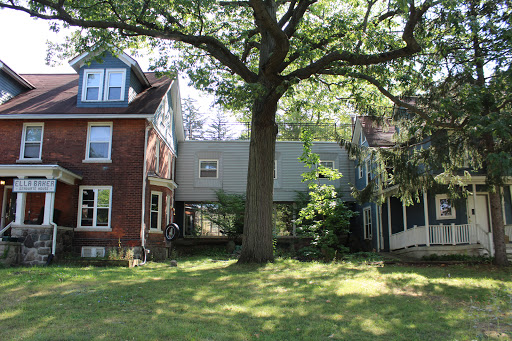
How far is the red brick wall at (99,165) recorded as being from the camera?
15406 mm

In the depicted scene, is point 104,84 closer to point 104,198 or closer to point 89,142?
point 89,142

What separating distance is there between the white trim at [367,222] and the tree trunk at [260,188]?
11.1 metres

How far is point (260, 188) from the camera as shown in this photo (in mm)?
12086

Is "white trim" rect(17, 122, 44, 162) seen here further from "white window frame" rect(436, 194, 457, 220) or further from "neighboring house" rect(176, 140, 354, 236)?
"white window frame" rect(436, 194, 457, 220)

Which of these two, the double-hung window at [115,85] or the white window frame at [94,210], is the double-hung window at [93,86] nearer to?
the double-hung window at [115,85]

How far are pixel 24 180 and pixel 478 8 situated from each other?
1461 centimetres

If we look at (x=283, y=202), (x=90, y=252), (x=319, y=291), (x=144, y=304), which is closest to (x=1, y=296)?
(x=144, y=304)

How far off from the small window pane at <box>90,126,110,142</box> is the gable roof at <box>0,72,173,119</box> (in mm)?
647

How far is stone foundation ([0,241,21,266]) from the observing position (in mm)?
12508

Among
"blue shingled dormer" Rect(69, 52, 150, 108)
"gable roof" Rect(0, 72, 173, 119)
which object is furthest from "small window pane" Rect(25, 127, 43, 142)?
"blue shingled dormer" Rect(69, 52, 150, 108)

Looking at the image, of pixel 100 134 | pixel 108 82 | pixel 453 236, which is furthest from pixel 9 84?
pixel 453 236

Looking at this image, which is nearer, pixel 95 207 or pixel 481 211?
pixel 95 207

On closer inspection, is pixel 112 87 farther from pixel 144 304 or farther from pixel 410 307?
pixel 410 307

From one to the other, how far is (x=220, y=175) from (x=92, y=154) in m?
8.27
